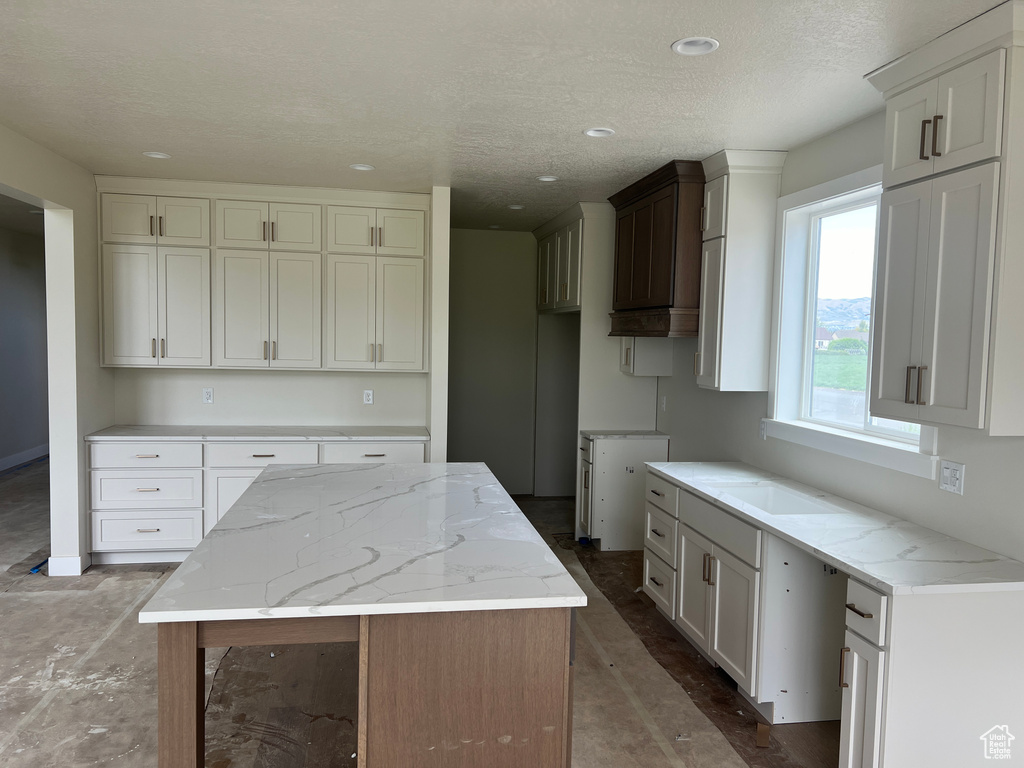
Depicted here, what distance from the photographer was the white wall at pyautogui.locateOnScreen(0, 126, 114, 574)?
4141 mm

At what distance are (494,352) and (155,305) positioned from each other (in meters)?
2.87

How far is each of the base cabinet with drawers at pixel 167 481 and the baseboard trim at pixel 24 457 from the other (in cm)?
376

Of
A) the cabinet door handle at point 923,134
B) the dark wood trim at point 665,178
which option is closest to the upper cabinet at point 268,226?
the dark wood trim at point 665,178

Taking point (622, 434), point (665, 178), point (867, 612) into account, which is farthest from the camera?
point (622, 434)

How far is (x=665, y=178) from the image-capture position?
397 centimetres

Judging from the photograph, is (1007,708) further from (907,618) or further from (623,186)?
(623,186)

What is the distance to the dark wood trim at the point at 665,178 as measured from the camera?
151 inches

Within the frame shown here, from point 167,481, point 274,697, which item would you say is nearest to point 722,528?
point 274,697

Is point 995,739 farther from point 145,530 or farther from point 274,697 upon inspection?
point 145,530

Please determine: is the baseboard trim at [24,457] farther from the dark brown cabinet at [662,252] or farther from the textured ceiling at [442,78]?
the dark brown cabinet at [662,252]

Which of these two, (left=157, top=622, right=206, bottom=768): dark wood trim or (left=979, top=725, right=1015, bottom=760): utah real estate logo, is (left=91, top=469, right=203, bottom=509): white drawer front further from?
(left=979, top=725, right=1015, bottom=760): utah real estate logo

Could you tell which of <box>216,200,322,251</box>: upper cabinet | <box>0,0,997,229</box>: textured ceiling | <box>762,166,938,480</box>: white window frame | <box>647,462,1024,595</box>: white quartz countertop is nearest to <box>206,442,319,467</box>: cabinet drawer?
<box>216,200,322,251</box>: upper cabinet

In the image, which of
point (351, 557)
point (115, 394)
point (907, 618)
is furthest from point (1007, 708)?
point (115, 394)

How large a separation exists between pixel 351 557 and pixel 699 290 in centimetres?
265
